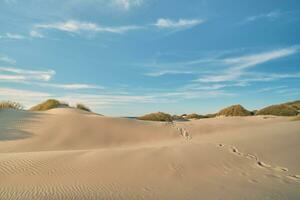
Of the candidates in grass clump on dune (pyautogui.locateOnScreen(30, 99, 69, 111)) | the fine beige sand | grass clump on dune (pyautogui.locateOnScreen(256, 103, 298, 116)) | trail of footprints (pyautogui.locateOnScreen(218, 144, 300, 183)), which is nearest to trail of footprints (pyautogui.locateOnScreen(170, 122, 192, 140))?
the fine beige sand

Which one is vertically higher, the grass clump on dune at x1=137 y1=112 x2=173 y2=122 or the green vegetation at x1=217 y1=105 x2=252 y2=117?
the green vegetation at x1=217 y1=105 x2=252 y2=117

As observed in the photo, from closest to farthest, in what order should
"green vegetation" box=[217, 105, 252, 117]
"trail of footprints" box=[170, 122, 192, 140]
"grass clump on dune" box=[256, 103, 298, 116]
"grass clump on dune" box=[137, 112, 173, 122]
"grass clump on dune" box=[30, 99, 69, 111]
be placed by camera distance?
"trail of footprints" box=[170, 122, 192, 140]
"grass clump on dune" box=[30, 99, 69, 111]
"grass clump on dune" box=[137, 112, 173, 122]
"grass clump on dune" box=[256, 103, 298, 116]
"green vegetation" box=[217, 105, 252, 117]

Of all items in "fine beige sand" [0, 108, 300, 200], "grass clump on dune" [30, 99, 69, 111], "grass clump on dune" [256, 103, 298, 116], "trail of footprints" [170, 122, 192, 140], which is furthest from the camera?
"grass clump on dune" [256, 103, 298, 116]

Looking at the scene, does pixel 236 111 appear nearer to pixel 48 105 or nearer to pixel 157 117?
pixel 157 117

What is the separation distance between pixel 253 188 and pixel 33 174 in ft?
14.0

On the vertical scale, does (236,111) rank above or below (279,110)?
below

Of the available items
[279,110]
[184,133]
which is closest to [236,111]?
[279,110]

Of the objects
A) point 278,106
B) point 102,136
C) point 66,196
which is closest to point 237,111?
point 278,106

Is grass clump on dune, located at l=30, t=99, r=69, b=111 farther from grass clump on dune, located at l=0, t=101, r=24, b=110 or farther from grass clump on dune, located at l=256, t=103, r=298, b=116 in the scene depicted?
grass clump on dune, located at l=256, t=103, r=298, b=116

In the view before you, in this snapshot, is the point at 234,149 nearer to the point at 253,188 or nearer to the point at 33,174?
the point at 253,188

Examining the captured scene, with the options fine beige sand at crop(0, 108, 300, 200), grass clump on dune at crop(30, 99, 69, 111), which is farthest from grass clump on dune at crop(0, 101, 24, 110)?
fine beige sand at crop(0, 108, 300, 200)

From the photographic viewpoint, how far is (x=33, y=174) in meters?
6.38

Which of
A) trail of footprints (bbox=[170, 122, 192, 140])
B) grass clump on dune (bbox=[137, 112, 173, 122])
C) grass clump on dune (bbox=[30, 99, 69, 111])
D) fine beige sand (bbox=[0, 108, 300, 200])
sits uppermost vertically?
grass clump on dune (bbox=[30, 99, 69, 111])

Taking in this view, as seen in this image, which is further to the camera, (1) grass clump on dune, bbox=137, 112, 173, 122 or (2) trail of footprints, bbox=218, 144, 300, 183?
(1) grass clump on dune, bbox=137, 112, 173, 122
